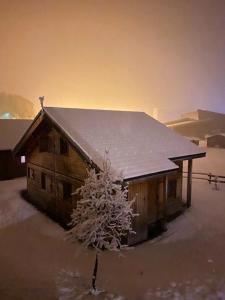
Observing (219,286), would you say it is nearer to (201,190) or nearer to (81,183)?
(81,183)

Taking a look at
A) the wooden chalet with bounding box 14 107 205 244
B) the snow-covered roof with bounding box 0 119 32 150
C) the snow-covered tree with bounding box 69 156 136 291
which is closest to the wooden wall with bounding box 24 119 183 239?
the wooden chalet with bounding box 14 107 205 244

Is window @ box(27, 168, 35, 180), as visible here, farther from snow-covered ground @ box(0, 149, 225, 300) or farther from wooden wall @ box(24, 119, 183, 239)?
snow-covered ground @ box(0, 149, 225, 300)

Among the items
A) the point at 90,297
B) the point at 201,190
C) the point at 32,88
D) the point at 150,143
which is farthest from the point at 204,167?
the point at 32,88

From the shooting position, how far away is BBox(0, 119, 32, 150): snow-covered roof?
26.5m

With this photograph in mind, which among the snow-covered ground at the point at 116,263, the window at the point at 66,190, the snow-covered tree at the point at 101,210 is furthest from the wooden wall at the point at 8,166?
the snow-covered tree at the point at 101,210

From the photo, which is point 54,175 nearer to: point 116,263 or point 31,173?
point 31,173

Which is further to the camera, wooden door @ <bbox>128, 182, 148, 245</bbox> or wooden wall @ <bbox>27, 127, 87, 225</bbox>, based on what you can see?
wooden wall @ <bbox>27, 127, 87, 225</bbox>

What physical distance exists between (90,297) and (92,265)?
7.55 feet

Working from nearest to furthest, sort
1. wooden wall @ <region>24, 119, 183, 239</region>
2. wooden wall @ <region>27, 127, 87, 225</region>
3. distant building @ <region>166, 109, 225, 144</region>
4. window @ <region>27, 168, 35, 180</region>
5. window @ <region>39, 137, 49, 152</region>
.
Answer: wooden wall @ <region>24, 119, 183, 239</region>
wooden wall @ <region>27, 127, 87, 225</region>
window @ <region>39, 137, 49, 152</region>
window @ <region>27, 168, 35, 180</region>
distant building @ <region>166, 109, 225, 144</region>

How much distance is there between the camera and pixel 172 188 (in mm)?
17094

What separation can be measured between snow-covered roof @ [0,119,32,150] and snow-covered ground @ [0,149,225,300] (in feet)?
36.1

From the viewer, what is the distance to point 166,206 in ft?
51.6

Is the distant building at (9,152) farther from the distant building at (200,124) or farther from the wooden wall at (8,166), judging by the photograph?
the distant building at (200,124)

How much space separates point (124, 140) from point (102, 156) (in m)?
3.01
